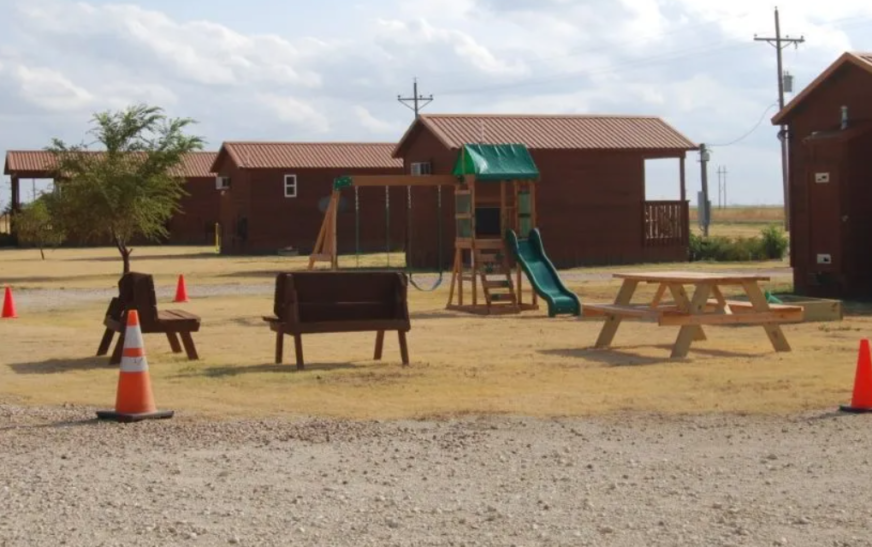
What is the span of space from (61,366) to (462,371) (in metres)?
4.14

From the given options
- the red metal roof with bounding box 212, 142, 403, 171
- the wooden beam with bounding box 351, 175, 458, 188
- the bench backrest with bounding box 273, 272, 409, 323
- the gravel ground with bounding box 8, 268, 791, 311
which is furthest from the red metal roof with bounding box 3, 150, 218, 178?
the bench backrest with bounding box 273, 272, 409, 323

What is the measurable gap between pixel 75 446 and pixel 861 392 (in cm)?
568

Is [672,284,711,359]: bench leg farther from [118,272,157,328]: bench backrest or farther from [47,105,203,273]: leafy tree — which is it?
[47,105,203,273]: leafy tree

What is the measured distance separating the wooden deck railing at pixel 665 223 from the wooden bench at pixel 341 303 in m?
26.3

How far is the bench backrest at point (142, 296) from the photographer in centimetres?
1406

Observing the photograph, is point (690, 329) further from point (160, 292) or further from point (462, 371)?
point (160, 292)

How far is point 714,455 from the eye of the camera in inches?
336

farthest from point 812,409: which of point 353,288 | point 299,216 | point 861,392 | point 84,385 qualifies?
point 299,216

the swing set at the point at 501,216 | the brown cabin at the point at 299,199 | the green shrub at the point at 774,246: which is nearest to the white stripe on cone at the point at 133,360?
the swing set at the point at 501,216

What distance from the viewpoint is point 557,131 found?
39.1 metres

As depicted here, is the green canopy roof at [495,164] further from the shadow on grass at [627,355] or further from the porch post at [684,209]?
the porch post at [684,209]

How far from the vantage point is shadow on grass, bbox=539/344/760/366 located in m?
13.9

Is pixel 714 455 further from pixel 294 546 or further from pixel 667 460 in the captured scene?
pixel 294 546

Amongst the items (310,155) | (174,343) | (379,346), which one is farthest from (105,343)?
(310,155)
